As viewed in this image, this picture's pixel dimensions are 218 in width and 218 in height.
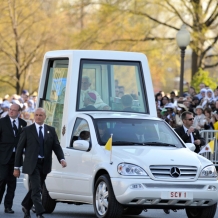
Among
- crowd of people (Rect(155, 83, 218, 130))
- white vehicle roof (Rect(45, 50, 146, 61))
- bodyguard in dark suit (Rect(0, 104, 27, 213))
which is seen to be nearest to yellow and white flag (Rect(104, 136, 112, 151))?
bodyguard in dark suit (Rect(0, 104, 27, 213))

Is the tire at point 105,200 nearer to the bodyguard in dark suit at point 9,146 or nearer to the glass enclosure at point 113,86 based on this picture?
the bodyguard in dark suit at point 9,146

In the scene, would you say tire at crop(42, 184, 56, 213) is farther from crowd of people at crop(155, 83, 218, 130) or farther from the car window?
crowd of people at crop(155, 83, 218, 130)

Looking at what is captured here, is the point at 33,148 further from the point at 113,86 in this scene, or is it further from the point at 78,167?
the point at 113,86

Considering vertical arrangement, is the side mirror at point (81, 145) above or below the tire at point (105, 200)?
above

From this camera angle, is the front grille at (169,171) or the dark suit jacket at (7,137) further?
the dark suit jacket at (7,137)

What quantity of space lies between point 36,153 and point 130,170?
139cm

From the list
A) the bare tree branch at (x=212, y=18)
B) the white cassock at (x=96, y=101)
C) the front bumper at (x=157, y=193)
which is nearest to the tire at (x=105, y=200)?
the front bumper at (x=157, y=193)

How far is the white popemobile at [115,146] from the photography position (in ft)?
37.9

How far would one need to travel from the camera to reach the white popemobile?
37.9ft

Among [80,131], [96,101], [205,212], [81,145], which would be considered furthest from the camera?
[96,101]

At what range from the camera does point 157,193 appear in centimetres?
1143

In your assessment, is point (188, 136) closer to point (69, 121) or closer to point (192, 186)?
point (69, 121)

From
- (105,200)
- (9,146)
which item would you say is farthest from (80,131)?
(105,200)

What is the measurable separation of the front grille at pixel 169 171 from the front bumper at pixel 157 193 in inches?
4.2
